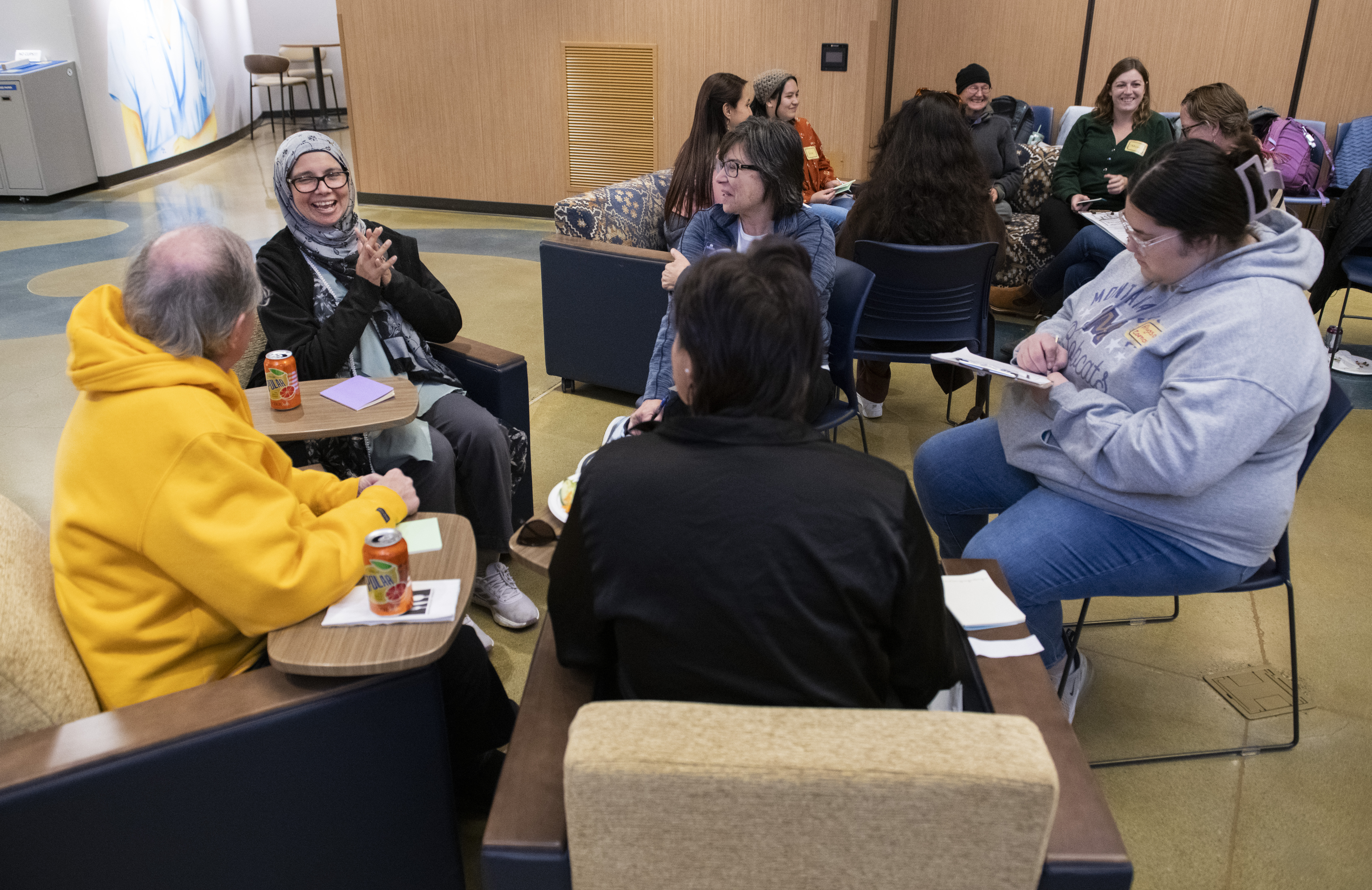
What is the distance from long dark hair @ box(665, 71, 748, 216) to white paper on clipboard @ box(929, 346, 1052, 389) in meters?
2.05

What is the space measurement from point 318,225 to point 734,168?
119 cm

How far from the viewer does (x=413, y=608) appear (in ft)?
4.95

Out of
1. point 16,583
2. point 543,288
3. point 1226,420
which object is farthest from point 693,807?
point 543,288

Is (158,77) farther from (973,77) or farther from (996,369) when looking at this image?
(996,369)

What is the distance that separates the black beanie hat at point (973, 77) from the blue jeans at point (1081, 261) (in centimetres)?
116

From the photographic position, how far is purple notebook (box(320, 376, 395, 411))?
2.28m

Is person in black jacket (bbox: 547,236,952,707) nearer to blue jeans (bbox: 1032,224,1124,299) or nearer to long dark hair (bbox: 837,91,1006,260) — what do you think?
long dark hair (bbox: 837,91,1006,260)

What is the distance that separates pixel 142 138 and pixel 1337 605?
9973mm

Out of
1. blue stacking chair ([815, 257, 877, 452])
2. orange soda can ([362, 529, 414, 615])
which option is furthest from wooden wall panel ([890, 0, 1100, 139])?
orange soda can ([362, 529, 414, 615])

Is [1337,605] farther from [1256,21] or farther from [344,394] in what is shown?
[1256,21]

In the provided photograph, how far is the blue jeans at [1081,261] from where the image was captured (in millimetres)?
4457

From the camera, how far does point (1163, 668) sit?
101 inches

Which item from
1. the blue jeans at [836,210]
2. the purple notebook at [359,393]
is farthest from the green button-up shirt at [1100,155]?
the purple notebook at [359,393]

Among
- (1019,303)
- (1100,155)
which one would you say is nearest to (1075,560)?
(1019,303)
